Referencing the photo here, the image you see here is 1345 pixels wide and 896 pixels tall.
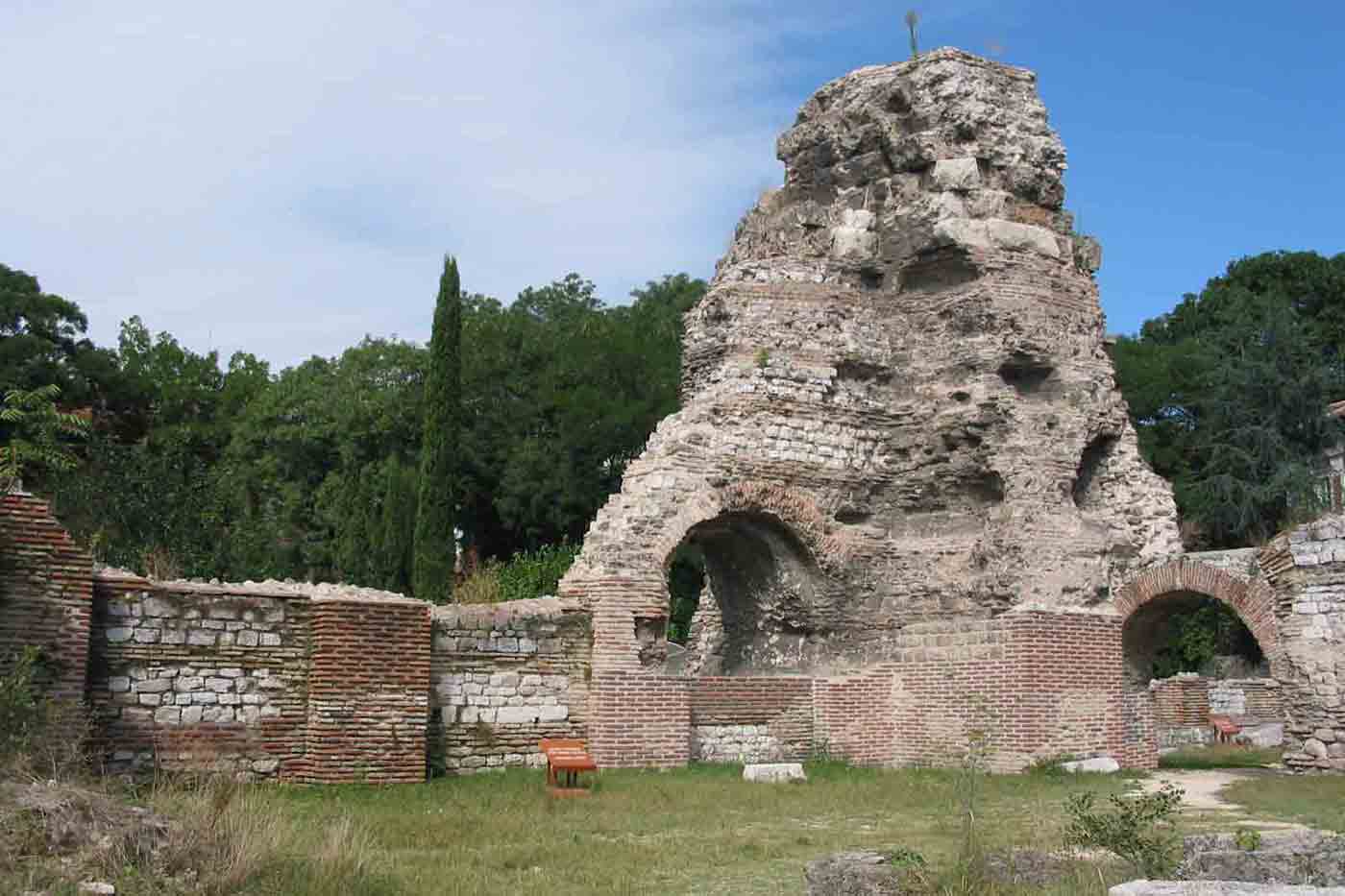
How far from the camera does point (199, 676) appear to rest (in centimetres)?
1331

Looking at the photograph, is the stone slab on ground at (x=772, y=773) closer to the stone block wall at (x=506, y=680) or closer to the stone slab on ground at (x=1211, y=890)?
the stone block wall at (x=506, y=680)

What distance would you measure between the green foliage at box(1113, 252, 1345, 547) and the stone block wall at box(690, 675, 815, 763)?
23.8m

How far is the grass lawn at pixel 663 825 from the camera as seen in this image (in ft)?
29.1

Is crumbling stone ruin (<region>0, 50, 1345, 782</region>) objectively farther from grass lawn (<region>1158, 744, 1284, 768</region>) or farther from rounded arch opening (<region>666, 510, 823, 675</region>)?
grass lawn (<region>1158, 744, 1284, 768</region>)

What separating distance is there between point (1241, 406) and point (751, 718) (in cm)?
2901

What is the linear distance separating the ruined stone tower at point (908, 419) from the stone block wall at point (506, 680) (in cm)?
93

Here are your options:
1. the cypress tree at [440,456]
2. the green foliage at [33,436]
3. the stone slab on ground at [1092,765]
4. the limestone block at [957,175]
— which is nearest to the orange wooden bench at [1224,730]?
the stone slab on ground at [1092,765]

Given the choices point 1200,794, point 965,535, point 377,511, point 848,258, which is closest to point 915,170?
point 848,258

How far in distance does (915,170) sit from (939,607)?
620 centimetres

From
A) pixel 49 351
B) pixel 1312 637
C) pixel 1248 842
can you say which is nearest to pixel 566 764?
pixel 1248 842

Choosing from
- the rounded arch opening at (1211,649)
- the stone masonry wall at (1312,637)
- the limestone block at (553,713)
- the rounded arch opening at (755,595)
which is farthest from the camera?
the rounded arch opening at (1211,649)

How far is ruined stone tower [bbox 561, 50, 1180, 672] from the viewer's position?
17.6 metres

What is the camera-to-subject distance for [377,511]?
1474 inches

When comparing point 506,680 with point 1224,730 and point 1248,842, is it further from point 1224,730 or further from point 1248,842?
point 1224,730
